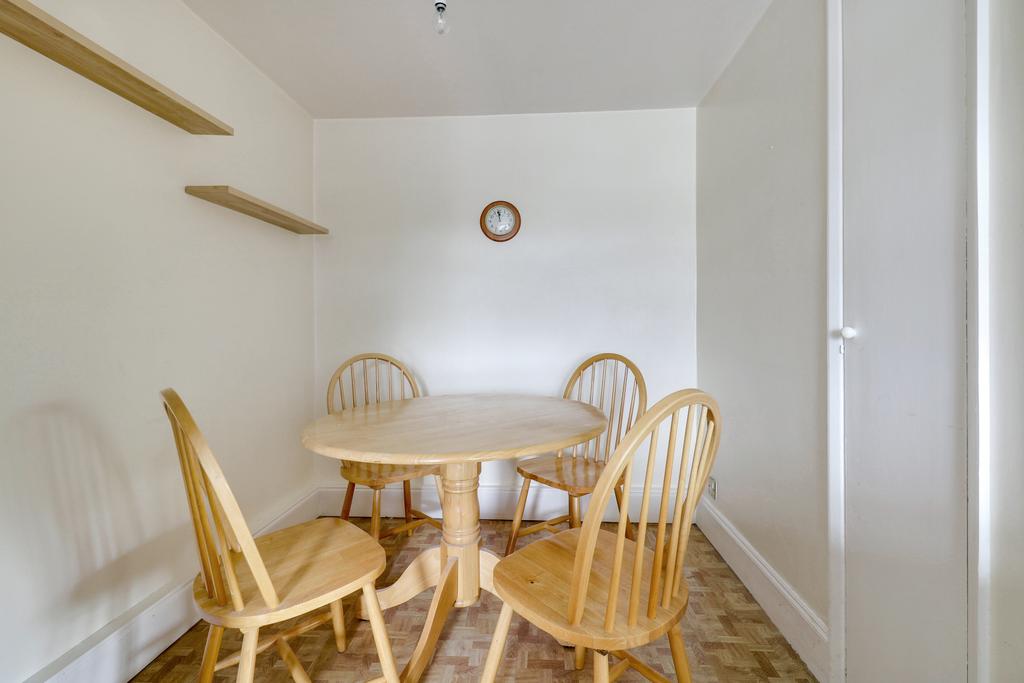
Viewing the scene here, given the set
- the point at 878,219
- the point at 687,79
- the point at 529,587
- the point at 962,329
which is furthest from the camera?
the point at 687,79

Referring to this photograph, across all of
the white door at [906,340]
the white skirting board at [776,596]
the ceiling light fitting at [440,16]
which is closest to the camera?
the white door at [906,340]

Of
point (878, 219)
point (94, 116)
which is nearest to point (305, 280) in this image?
point (94, 116)

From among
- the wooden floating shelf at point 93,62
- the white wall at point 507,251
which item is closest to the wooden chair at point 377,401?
the white wall at point 507,251

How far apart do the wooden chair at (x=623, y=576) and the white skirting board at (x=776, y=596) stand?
2.37 feet

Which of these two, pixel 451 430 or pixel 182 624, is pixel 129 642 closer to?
pixel 182 624

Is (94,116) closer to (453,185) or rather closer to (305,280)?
(305,280)

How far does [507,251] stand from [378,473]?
1.44 metres

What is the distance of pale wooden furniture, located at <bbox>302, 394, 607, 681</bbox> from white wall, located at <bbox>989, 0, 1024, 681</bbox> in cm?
86

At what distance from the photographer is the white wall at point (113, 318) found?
1104 mm

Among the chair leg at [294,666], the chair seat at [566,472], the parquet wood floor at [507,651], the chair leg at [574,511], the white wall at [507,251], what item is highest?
the white wall at [507,251]

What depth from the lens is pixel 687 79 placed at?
2.11 metres

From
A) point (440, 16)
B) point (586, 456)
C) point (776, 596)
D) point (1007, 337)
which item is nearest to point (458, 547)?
point (586, 456)

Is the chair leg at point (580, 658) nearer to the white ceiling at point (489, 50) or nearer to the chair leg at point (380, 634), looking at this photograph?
the chair leg at point (380, 634)

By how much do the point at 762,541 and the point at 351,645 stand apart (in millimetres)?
1647
